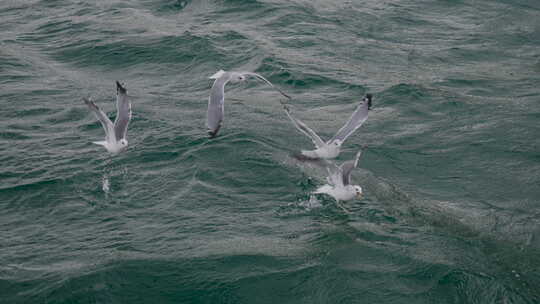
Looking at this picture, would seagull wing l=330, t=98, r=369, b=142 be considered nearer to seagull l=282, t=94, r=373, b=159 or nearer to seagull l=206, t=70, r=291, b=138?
seagull l=282, t=94, r=373, b=159

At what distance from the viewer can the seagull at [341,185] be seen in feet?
33.0

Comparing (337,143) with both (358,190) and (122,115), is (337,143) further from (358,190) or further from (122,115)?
(122,115)

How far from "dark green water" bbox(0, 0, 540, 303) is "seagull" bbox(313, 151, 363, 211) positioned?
1.22 ft

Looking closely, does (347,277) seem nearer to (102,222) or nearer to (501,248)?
(501,248)

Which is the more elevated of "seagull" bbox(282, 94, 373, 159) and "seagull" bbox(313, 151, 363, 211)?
"seagull" bbox(282, 94, 373, 159)

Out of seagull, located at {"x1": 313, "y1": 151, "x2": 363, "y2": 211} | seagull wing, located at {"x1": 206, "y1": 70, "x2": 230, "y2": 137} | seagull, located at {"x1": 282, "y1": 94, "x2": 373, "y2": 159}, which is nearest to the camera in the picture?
seagull wing, located at {"x1": 206, "y1": 70, "x2": 230, "y2": 137}

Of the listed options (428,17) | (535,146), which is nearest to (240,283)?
(535,146)

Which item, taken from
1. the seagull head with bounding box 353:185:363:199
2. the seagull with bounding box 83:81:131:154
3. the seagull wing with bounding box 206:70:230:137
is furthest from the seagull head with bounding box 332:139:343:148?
the seagull with bounding box 83:81:131:154

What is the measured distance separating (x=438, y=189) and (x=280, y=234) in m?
3.27

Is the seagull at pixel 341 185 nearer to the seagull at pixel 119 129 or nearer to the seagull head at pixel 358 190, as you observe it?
the seagull head at pixel 358 190

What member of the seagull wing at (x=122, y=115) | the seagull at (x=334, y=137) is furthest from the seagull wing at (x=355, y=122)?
the seagull wing at (x=122, y=115)

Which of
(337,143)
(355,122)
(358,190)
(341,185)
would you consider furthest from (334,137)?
(358,190)

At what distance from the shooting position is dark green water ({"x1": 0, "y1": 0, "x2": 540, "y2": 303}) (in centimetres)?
870

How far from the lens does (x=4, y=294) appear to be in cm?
820
